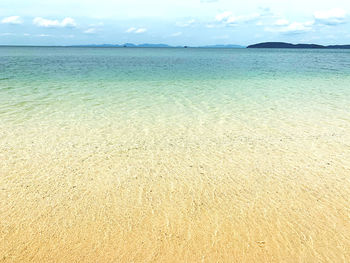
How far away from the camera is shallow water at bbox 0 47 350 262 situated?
11.4 feet

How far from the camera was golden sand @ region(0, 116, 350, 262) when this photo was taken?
343 centimetres

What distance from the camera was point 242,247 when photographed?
11.4 feet

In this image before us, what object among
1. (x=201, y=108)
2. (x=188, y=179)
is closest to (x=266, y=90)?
(x=201, y=108)

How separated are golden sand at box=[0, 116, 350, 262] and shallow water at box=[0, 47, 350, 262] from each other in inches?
0.8

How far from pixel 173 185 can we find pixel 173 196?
15.3 inches

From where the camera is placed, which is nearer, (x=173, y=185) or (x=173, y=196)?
(x=173, y=196)

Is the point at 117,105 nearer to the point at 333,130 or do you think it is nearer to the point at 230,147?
the point at 230,147

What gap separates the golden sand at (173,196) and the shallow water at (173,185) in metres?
0.02

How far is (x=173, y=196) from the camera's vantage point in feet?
15.1

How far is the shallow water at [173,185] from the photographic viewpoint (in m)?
3.47

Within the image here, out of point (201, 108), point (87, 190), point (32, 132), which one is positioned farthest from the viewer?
point (201, 108)

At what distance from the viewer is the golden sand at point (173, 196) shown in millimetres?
3430

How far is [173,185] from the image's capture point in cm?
498

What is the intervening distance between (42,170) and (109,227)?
8.28 ft
